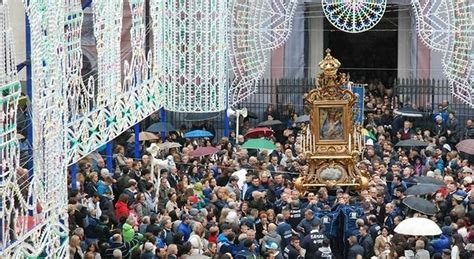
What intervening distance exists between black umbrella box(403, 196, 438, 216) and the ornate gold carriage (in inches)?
185

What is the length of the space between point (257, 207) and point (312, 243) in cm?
297

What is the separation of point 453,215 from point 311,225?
2.67m

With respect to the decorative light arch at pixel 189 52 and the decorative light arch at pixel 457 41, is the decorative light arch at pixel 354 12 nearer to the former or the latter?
the decorative light arch at pixel 457 41

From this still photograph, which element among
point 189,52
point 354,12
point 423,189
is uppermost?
point 354,12

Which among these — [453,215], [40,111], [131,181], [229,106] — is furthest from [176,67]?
[40,111]

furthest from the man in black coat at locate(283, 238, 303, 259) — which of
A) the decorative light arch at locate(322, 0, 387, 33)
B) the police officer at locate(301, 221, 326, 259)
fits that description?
the decorative light arch at locate(322, 0, 387, 33)

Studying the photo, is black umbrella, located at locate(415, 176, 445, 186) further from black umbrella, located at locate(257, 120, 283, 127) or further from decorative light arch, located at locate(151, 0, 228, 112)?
black umbrella, located at locate(257, 120, 283, 127)

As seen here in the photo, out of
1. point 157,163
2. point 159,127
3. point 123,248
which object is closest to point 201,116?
point 159,127

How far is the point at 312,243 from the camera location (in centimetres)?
2988

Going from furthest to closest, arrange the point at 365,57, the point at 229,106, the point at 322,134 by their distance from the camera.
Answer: the point at 365,57 < the point at 229,106 < the point at 322,134

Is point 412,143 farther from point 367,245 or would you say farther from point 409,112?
point 367,245

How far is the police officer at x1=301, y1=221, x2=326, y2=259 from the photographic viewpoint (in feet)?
97.8

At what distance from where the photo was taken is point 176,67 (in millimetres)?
39781

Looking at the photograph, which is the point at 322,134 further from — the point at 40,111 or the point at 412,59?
the point at 40,111
